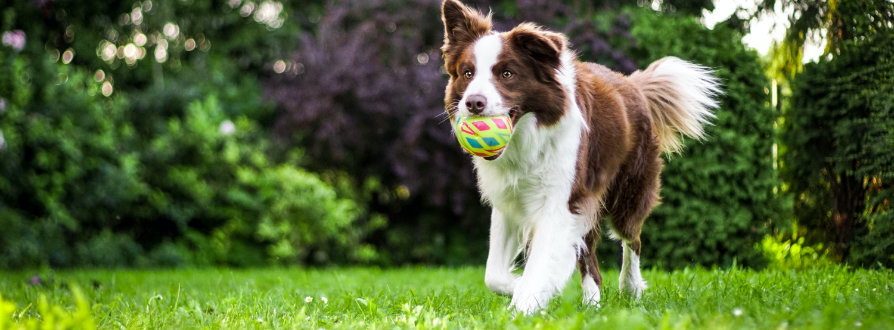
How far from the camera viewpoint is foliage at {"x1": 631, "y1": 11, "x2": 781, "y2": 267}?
6.92 m

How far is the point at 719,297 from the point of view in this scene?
3.70 m

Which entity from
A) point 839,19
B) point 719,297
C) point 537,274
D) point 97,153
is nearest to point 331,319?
point 537,274

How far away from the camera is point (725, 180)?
705cm

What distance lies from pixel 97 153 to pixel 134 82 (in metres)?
3.46

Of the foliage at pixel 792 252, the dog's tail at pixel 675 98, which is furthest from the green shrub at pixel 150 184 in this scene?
the dog's tail at pixel 675 98

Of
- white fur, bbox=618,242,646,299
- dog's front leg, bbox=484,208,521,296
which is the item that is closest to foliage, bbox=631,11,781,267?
white fur, bbox=618,242,646,299

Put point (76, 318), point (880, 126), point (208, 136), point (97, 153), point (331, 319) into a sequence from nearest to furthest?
point (76, 318)
point (331, 319)
point (880, 126)
point (97, 153)
point (208, 136)

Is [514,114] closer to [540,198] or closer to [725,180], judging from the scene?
[540,198]

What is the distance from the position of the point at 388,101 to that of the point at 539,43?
6.85 metres

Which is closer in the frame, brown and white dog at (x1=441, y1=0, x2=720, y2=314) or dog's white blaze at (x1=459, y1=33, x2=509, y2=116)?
dog's white blaze at (x1=459, y1=33, x2=509, y2=116)

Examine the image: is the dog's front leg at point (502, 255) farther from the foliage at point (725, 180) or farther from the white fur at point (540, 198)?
the foliage at point (725, 180)

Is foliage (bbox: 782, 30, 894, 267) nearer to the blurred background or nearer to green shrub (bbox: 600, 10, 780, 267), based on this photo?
the blurred background

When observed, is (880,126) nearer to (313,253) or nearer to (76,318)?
(76,318)

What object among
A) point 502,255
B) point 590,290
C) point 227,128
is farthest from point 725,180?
point 227,128
